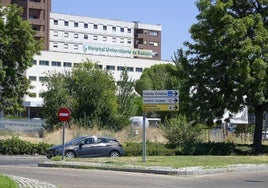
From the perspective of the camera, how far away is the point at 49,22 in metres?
118

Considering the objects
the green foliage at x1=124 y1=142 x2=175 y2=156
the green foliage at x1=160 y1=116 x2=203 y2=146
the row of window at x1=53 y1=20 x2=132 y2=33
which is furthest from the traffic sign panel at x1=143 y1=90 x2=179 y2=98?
the row of window at x1=53 y1=20 x2=132 y2=33

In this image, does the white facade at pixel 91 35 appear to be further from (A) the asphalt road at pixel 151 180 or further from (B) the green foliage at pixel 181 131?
(A) the asphalt road at pixel 151 180

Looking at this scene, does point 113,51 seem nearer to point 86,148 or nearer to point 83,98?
point 83,98

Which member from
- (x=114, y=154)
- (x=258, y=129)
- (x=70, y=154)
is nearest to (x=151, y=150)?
(x=114, y=154)

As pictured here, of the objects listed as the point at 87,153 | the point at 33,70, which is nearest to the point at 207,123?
the point at 87,153

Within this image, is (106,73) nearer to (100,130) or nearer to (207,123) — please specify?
(100,130)

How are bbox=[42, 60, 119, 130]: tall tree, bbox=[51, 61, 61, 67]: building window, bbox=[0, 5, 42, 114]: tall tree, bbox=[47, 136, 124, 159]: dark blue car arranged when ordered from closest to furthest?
bbox=[47, 136, 124, 159]: dark blue car
bbox=[0, 5, 42, 114]: tall tree
bbox=[42, 60, 119, 130]: tall tree
bbox=[51, 61, 61, 67]: building window

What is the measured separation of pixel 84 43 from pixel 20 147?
282 feet

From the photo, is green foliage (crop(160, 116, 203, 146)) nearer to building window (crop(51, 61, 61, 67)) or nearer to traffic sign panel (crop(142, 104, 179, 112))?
traffic sign panel (crop(142, 104, 179, 112))

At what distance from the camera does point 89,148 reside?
109 feet

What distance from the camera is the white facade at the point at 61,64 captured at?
10450 cm

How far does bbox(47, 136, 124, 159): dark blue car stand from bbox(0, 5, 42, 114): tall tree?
34.1ft

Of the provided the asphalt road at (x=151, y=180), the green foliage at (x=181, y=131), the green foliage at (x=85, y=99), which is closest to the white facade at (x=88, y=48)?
the green foliage at (x=85, y=99)

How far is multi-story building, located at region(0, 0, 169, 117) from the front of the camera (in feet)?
354
